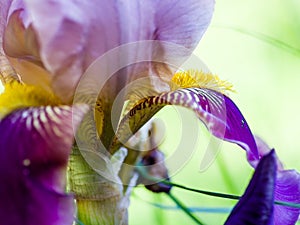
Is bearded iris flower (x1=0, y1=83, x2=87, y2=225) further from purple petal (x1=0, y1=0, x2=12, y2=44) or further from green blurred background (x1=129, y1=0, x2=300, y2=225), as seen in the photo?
green blurred background (x1=129, y1=0, x2=300, y2=225)

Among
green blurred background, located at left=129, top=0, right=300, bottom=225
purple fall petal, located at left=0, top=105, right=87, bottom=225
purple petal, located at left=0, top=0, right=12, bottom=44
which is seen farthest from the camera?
green blurred background, located at left=129, top=0, right=300, bottom=225

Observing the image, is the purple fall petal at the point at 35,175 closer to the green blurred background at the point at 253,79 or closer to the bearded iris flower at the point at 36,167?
the bearded iris flower at the point at 36,167

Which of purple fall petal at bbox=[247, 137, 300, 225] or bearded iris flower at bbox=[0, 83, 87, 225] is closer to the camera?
bearded iris flower at bbox=[0, 83, 87, 225]

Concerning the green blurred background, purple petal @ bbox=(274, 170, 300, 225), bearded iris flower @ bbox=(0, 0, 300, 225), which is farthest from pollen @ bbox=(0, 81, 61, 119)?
the green blurred background

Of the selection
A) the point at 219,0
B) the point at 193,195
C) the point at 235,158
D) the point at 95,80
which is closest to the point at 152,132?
the point at 95,80

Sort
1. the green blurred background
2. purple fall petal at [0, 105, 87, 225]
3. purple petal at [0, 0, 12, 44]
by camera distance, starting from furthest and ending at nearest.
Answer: the green blurred background → purple petal at [0, 0, 12, 44] → purple fall petal at [0, 105, 87, 225]

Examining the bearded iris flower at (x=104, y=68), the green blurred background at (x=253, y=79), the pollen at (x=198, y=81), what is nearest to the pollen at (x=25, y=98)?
the bearded iris flower at (x=104, y=68)

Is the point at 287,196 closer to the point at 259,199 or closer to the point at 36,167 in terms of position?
the point at 259,199
